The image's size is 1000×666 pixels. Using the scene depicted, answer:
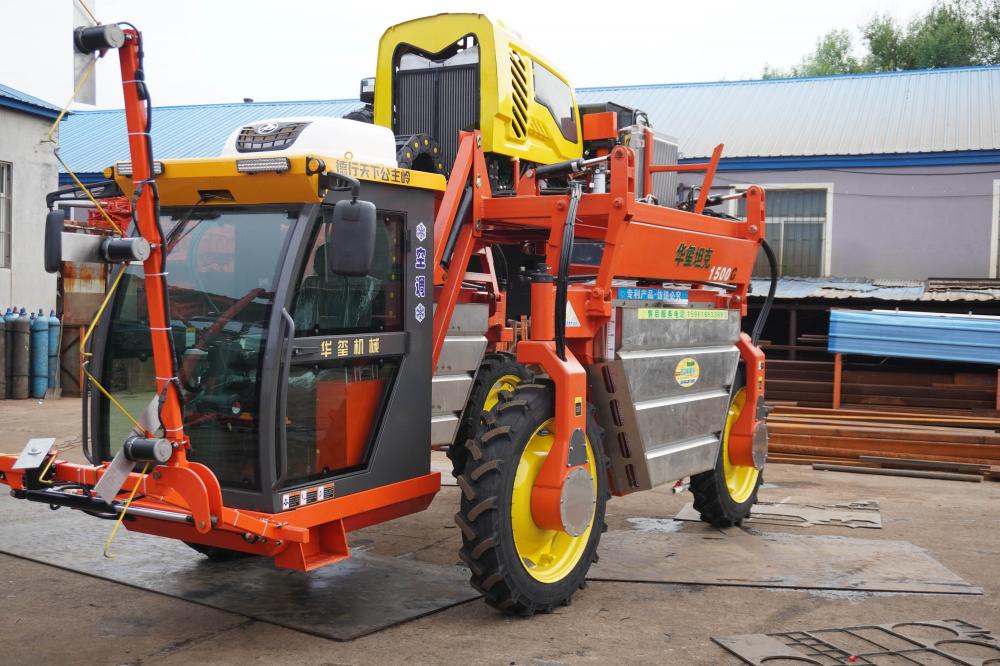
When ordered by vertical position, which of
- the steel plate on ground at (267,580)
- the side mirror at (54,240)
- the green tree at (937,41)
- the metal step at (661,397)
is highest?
the green tree at (937,41)

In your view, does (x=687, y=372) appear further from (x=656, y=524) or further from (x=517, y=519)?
(x=517, y=519)

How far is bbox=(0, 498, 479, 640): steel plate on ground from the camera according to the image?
5.39 meters

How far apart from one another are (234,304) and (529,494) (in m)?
1.84

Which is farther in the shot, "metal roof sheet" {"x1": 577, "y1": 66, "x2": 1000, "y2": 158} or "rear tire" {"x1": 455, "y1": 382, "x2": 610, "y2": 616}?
"metal roof sheet" {"x1": 577, "y1": 66, "x2": 1000, "y2": 158}

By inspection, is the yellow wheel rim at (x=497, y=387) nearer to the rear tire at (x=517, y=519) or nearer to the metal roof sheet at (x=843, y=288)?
the rear tire at (x=517, y=519)

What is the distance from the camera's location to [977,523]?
8.16 metres

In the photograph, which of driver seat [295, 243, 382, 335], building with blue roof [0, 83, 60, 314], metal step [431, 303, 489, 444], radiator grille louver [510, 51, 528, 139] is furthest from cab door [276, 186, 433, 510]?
building with blue roof [0, 83, 60, 314]

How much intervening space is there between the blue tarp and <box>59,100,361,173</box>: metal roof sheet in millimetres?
13981

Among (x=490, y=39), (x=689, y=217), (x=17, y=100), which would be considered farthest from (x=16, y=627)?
(x=17, y=100)

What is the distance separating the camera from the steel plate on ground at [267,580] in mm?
5387

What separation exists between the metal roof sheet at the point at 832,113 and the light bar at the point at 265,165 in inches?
590

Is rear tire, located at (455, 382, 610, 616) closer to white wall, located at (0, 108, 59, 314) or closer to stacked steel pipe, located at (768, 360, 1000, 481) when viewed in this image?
stacked steel pipe, located at (768, 360, 1000, 481)

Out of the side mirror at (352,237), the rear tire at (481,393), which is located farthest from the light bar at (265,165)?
the rear tire at (481,393)

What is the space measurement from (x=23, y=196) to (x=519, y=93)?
1237 centimetres
